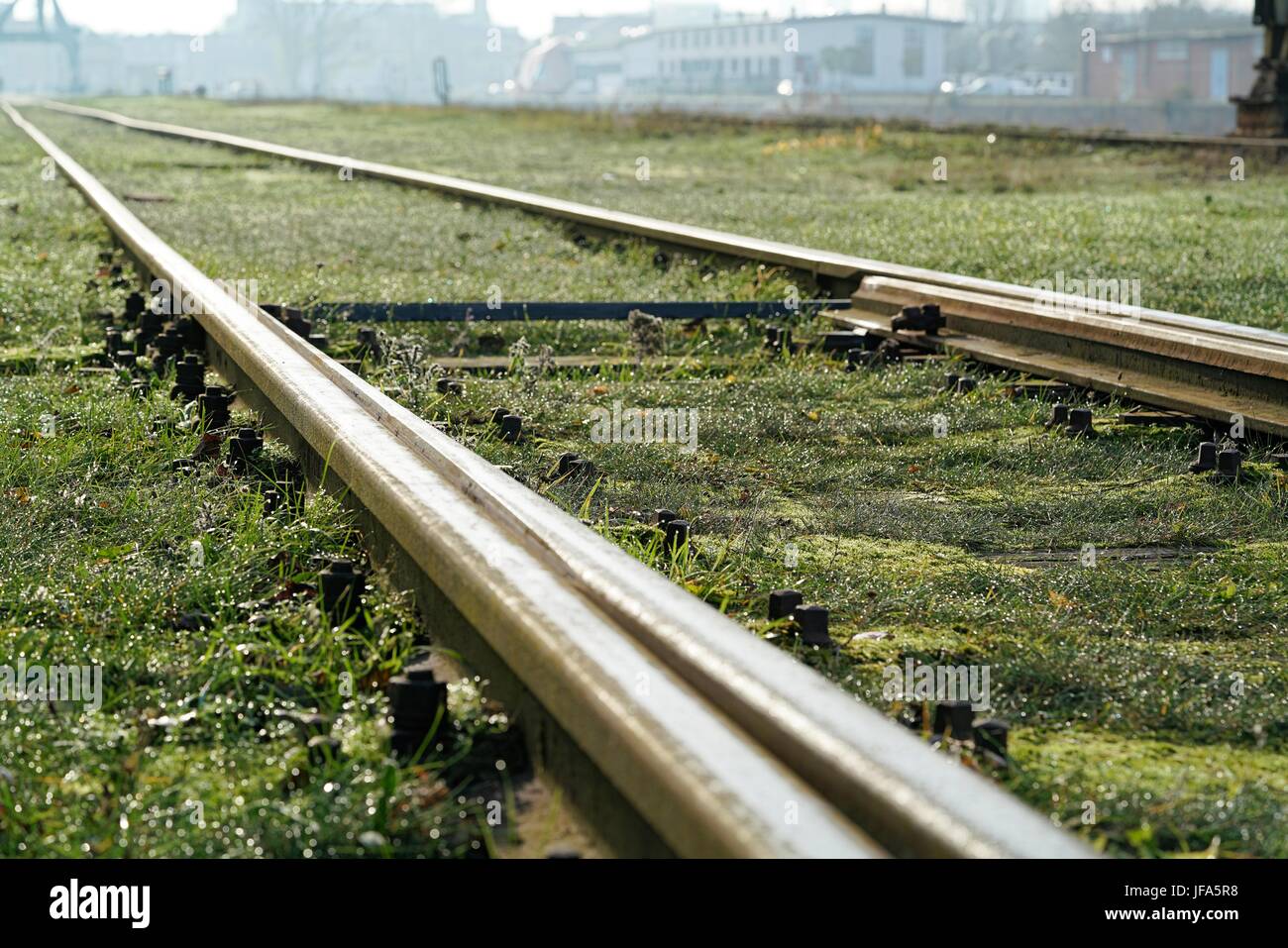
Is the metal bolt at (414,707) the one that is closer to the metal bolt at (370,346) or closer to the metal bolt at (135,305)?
the metal bolt at (370,346)

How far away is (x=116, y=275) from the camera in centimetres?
969

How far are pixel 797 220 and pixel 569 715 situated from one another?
1228cm

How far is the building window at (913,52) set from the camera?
14212cm

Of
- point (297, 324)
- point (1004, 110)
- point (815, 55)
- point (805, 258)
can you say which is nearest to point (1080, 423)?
point (297, 324)

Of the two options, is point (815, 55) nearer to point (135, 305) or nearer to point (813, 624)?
point (135, 305)

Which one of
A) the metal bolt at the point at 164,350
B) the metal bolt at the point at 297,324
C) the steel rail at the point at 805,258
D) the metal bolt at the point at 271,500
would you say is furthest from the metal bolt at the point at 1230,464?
the metal bolt at the point at 164,350

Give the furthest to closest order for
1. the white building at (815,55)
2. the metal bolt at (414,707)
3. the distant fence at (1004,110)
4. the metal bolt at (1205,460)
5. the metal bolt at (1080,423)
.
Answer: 1. the white building at (815,55)
2. the distant fence at (1004,110)
3. the metal bolt at (1080,423)
4. the metal bolt at (1205,460)
5. the metal bolt at (414,707)

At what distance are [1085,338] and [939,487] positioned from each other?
1.92m

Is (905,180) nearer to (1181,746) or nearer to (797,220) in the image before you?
(797,220)

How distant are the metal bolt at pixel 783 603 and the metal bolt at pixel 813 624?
0.06m

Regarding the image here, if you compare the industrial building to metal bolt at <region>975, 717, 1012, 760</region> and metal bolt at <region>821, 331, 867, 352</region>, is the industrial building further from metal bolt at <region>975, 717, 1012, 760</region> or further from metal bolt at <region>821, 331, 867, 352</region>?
metal bolt at <region>975, 717, 1012, 760</region>

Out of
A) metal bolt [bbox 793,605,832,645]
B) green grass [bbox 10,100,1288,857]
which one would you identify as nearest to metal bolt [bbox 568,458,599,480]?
green grass [bbox 10,100,1288,857]

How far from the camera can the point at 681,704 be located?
1988mm

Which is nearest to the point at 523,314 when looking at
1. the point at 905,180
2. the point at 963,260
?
the point at 963,260
